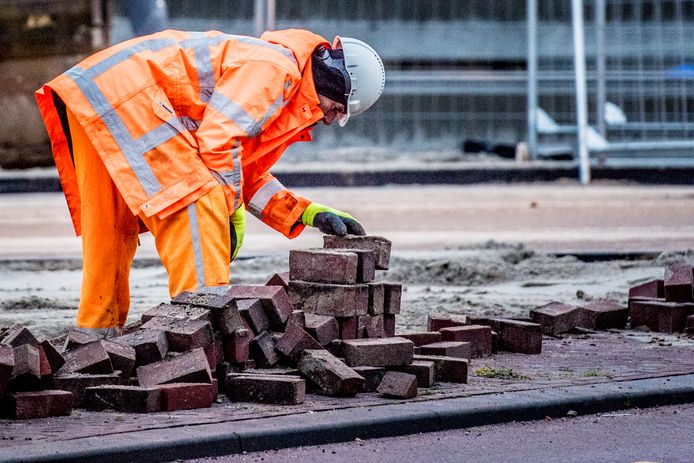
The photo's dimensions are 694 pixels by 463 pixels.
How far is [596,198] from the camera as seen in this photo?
1664 cm

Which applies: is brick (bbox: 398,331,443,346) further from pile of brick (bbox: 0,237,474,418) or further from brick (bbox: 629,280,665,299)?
brick (bbox: 629,280,665,299)

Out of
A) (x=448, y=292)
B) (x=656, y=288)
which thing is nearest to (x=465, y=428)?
(x=656, y=288)

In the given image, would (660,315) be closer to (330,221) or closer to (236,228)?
(330,221)

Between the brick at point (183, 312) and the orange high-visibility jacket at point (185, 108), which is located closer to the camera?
the brick at point (183, 312)

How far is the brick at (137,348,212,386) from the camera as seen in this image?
211 inches

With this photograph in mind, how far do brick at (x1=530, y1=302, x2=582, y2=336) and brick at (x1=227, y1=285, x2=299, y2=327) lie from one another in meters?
2.06

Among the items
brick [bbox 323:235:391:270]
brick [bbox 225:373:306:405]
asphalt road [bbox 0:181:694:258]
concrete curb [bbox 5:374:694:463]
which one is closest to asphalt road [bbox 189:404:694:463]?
concrete curb [bbox 5:374:694:463]

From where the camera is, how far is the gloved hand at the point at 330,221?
6.85 m

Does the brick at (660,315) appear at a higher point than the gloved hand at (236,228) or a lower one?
lower

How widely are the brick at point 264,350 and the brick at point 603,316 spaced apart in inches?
98.5

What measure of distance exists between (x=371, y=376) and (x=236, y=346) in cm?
61

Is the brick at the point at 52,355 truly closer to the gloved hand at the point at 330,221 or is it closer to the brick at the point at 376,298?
the brick at the point at 376,298

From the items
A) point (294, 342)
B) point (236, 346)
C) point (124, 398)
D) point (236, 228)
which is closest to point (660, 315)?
point (236, 228)

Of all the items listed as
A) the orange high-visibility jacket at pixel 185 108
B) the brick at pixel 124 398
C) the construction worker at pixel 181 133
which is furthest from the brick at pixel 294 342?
the orange high-visibility jacket at pixel 185 108
